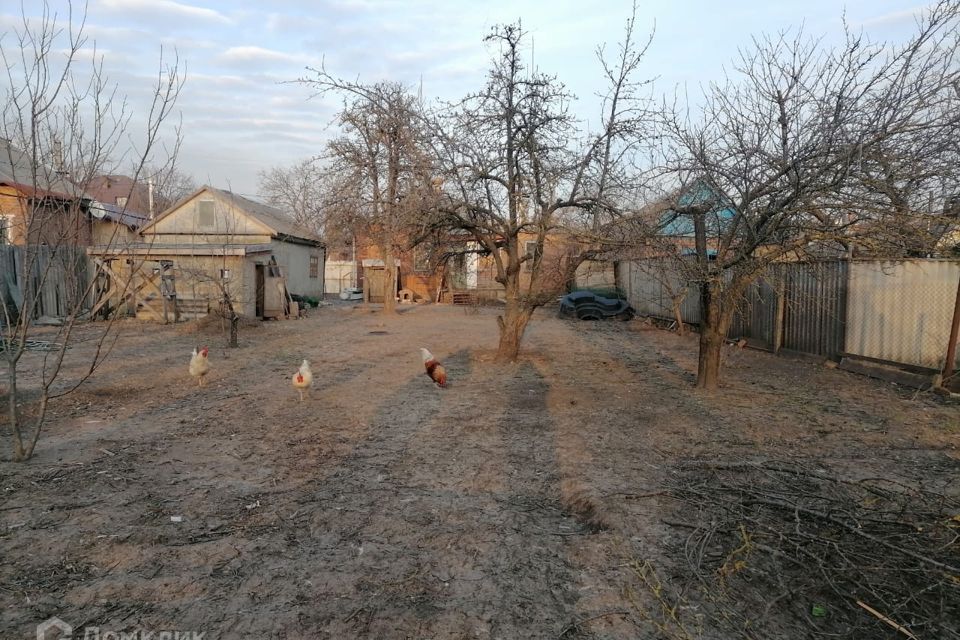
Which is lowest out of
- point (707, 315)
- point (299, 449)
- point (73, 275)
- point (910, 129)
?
point (299, 449)

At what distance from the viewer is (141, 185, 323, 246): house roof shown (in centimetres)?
2419

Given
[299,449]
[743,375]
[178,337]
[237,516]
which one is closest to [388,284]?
[178,337]

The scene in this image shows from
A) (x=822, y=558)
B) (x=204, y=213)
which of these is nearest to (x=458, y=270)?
(x=822, y=558)

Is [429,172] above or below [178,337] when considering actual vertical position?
above

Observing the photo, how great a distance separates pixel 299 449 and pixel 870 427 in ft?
20.3

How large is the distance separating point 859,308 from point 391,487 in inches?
343

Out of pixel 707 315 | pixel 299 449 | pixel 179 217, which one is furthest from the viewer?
pixel 179 217

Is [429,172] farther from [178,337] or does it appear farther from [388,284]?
[388,284]

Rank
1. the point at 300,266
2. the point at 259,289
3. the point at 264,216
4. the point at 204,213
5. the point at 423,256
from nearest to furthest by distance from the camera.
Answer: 1. the point at 423,256
2. the point at 259,289
3. the point at 204,213
4. the point at 264,216
5. the point at 300,266

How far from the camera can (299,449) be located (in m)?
5.53

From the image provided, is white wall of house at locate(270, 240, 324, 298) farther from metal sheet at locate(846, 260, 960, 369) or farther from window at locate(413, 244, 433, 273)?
metal sheet at locate(846, 260, 960, 369)

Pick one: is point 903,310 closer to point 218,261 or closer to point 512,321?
point 512,321

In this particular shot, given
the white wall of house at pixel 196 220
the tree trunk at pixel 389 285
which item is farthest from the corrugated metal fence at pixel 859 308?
the white wall of house at pixel 196 220

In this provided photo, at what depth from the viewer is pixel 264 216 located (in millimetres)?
25797
